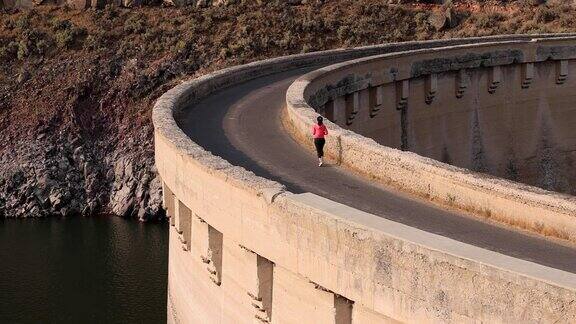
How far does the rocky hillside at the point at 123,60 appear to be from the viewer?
4403cm

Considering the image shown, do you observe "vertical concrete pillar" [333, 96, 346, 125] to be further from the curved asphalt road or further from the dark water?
the dark water

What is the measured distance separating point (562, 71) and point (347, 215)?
21577 millimetres

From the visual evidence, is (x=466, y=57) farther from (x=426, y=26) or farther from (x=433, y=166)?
(x=426, y=26)

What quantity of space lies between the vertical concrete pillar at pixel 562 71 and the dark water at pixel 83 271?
50.4ft

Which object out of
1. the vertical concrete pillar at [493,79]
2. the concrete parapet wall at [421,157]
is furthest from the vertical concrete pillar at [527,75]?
the vertical concrete pillar at [493,79]

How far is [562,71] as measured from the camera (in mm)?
29891

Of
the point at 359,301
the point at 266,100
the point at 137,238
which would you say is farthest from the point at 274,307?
the point at 137,238

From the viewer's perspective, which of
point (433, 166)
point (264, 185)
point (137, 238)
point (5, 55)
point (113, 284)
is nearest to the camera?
point (264, 185)

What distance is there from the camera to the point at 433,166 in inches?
506

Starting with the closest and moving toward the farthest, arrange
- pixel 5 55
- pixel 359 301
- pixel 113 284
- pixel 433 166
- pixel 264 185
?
pixel 359 301
pixel 264 185
pixel 433 166
pixel 113 284
pixel 5 55

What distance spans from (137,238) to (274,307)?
27387mm

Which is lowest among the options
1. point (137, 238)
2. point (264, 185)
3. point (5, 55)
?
point (137, 238)

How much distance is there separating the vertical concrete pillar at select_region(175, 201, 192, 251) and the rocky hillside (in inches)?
1053

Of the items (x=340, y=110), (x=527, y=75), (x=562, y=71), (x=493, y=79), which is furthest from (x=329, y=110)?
(x=562, y=71)
